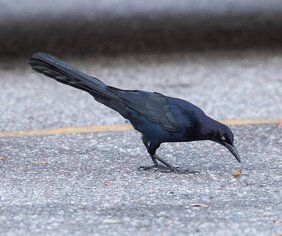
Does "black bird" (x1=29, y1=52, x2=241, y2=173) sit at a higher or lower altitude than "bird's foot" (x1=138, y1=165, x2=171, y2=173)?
higher

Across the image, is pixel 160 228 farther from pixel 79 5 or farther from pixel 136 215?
pixel 79 5

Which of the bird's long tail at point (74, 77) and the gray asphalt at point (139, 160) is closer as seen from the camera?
the gray asphalt at point (139, 160)

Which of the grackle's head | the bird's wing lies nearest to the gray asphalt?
the grackle's head

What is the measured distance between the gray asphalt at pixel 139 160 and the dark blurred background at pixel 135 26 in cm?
20

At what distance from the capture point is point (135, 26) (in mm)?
8203

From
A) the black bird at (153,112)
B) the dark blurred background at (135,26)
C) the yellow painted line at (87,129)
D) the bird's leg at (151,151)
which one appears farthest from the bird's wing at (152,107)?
the dark blurred background at (135,26)

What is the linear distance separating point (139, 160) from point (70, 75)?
0.73 meters

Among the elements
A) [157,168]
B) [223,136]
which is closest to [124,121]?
[157,168]

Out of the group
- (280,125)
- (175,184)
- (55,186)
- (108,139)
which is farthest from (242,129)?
(55,186)

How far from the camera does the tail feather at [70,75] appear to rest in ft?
17.3

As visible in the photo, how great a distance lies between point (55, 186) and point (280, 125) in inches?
76.2

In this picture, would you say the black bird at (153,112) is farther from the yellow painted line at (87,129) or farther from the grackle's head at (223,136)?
the yellow painted line at (87,129)

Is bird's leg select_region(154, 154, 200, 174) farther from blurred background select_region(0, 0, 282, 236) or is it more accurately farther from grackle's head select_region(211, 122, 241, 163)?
grackle's head select_region(211, 122, 241, 163)

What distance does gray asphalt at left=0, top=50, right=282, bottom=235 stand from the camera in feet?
14.7
